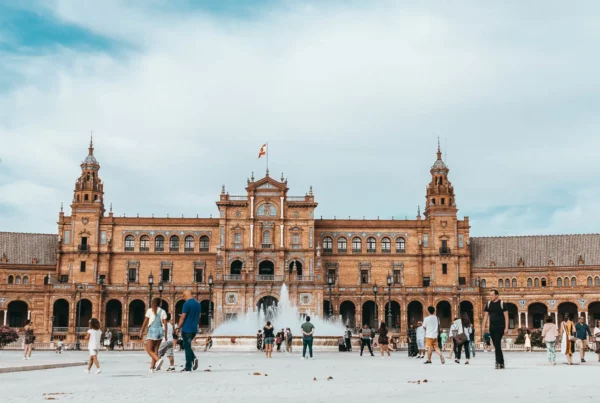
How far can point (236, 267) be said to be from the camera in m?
92.0

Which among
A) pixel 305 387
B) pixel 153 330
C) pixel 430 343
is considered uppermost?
pixel 153 330

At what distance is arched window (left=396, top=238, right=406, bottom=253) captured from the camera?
97.2 metres

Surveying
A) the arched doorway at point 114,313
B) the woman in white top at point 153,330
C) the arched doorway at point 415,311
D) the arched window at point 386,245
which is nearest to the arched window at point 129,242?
the arched doorway at point 114,313

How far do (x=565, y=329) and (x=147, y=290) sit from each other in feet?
223

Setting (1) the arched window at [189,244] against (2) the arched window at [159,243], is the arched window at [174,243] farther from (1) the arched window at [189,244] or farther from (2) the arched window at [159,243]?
(1) the arched window at [189,244]

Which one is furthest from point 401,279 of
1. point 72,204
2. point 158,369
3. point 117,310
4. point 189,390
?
point 189,390

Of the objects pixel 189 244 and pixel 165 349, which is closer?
pixel 165 349

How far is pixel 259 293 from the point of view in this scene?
87.6 meters

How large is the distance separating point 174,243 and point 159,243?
1.76 meters

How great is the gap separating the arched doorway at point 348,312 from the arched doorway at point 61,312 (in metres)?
31.6

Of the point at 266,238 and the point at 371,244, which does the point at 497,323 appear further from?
the point at 371,244

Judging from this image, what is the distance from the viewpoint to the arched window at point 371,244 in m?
97.3

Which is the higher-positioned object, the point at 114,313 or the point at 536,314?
the point at 536,314

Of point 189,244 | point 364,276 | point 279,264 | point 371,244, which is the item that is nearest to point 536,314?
point 364,276
